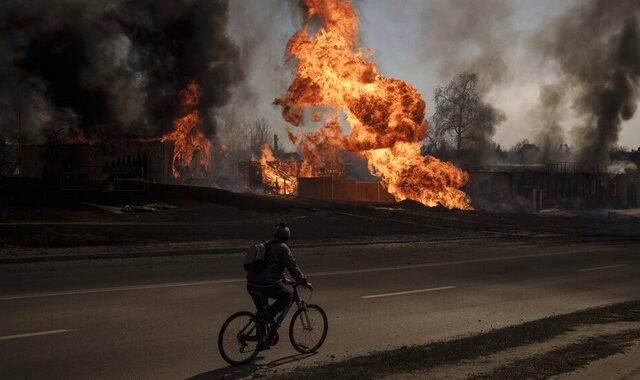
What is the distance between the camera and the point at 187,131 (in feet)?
149

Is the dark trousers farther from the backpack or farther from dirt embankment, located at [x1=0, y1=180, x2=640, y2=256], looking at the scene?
dirt embankment, located at [x1=0, y1=180, x2=640, y2=256]

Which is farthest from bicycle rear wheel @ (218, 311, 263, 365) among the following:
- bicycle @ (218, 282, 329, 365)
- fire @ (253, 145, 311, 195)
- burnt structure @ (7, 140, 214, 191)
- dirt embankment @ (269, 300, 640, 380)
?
fire @ (253, 145, 311, 195)

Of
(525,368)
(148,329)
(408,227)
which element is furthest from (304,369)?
(408,227)

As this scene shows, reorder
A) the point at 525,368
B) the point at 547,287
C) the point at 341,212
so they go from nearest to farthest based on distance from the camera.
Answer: the point at 525,368
the point at 547,287
the point at 341,212

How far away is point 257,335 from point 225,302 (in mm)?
4102

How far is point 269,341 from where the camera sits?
24.9 ft

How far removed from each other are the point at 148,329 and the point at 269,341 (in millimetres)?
2236

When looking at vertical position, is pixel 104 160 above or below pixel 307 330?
above

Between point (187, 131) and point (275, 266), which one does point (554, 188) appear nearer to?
point (187, 131)

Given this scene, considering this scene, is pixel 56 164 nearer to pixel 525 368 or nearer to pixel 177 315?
pixel 177 315

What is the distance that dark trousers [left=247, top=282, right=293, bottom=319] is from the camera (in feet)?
24.5

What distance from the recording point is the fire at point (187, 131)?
45000mm

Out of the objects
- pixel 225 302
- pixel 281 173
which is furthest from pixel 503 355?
pixel 281 173

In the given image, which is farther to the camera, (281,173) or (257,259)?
(281,173)
